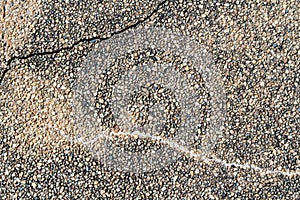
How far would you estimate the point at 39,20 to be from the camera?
8.91ft

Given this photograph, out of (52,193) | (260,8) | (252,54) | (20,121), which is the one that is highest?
(260,8)

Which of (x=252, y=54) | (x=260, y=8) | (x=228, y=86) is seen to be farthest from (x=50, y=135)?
(x=260, y=8)

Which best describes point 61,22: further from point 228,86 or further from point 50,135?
point 228,86

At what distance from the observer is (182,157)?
105 inches

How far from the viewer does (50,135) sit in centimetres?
268

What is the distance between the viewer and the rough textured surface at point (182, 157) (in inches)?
105

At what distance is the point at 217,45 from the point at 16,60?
4.04 feet

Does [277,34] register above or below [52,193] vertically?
above

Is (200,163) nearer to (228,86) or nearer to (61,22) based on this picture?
(228,86)

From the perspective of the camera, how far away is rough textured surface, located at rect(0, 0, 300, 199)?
267 cm

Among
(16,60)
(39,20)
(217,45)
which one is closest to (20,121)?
(16,60)

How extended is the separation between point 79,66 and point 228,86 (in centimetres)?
91

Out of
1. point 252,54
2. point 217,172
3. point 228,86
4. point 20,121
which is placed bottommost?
point 217,172

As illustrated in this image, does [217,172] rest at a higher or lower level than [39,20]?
lower
